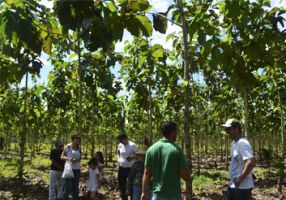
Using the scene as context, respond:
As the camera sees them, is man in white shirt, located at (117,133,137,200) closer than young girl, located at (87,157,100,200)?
Yes

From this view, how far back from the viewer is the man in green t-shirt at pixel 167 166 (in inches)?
158

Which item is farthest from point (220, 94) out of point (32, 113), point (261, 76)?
point (32, 113)

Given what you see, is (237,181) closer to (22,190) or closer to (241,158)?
(241,158)

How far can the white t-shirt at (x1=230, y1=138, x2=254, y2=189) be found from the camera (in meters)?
4.49

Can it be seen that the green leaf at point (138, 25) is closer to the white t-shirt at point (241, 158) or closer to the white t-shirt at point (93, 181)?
the white t-shirt at point (241, 158)

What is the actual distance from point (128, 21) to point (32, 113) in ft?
36.2

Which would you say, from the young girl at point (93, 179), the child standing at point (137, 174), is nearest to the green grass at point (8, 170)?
the young girl at point (93, 179)

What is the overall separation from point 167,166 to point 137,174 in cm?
235

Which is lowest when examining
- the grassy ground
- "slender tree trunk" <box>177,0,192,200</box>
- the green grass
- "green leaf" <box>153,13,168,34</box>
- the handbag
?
the grassy ground

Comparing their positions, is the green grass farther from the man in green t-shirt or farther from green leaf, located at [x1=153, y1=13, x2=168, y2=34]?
green leaf, located at [x1=153, y1=13, x2=168, y2=34]

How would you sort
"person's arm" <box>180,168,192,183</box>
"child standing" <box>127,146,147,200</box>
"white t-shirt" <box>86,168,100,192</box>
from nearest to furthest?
"person's arm" <box>180,168,192,183</box> < "child standing" <box>127,146,147,200</box> < "white t-shirt" <box>86,168,100,192</box>

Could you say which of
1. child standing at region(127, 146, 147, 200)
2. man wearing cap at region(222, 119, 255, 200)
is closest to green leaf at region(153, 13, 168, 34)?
man wearing cap at region(222, 119, 255, 200)

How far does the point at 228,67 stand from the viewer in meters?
4.75

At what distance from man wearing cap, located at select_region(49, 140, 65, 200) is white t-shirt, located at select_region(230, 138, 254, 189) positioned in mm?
4175
